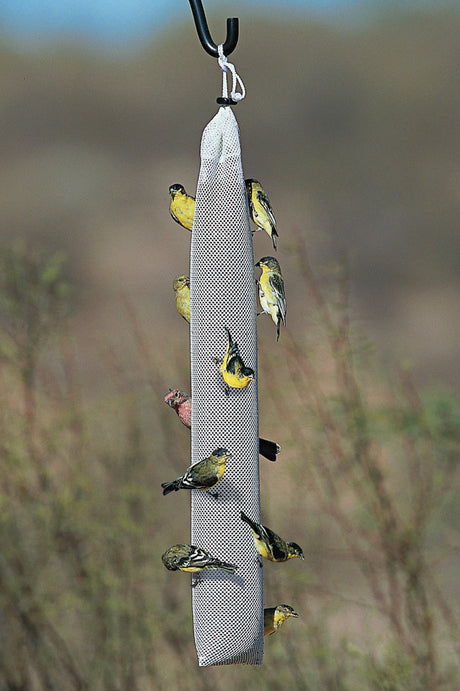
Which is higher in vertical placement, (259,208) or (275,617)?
(259,208)

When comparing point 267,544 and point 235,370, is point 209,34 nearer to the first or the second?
point 235,370

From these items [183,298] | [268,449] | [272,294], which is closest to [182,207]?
[183,298]

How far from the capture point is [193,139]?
30.2 feet

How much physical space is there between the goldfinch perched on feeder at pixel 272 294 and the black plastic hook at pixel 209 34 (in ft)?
1.43

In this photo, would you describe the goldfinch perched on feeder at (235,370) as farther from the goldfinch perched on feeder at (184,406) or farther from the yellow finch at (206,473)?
the goldfinch perched on feeder at (184,406)

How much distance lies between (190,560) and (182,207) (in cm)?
76

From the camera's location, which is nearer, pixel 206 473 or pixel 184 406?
pixel 206 473

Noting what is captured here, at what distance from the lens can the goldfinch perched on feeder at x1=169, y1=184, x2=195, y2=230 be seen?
205 cm

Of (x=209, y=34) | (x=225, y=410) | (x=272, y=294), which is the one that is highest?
(x=209, y=34)

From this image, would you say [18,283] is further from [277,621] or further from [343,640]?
[277,621]

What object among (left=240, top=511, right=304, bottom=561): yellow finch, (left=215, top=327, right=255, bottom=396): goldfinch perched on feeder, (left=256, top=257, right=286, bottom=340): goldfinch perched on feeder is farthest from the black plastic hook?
(left=240, top=511, right=304, bottom=561): yellow finch

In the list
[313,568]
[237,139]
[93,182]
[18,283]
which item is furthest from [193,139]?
[237,139]

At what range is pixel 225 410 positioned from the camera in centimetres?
189

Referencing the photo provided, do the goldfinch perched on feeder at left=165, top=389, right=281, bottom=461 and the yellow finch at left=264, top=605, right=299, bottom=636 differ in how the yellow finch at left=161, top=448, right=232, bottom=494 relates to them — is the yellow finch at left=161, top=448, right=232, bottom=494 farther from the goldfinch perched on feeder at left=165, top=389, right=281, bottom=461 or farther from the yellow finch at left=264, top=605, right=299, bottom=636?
the yellow finch at left=264, top=605, right=299, bottom=636
